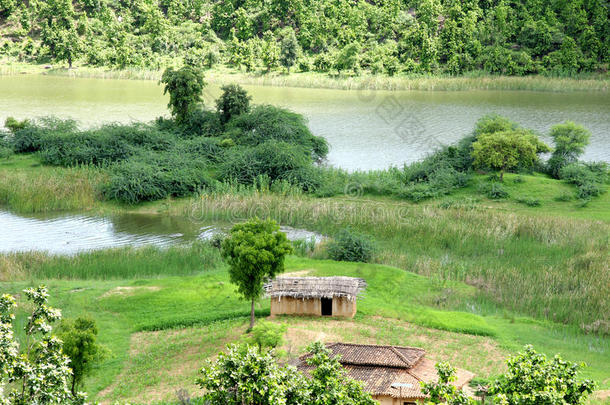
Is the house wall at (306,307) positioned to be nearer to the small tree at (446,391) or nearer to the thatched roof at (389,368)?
the thatched roof at (389,368)

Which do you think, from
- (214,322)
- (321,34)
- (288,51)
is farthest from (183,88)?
(321,34)

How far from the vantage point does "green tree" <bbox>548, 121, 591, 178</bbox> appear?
35.3m

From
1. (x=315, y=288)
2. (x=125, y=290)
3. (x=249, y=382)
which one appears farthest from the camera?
(x=125, y=290)

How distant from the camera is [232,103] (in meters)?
41.7

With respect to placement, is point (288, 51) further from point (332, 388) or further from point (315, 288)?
point (332, 388)

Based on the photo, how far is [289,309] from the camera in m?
20.0

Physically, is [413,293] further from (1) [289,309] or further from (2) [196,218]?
(2) [196,218]

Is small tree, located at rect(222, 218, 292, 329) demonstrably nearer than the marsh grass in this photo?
Yes

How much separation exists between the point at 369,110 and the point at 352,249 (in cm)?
2900

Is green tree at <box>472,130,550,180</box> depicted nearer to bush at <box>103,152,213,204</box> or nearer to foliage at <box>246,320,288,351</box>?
bush at <box>103,152,213,204</box>

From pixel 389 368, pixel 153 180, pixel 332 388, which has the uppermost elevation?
pixel 332 388

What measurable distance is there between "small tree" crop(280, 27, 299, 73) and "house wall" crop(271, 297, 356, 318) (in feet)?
162

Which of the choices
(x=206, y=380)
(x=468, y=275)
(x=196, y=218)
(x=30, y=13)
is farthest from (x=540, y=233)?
(x=30, y=13)

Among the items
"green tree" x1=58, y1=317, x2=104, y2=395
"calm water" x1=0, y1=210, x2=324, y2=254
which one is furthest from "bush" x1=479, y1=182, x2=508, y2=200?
"green tree" x1=58, y1=317, x2=104, y2=395
